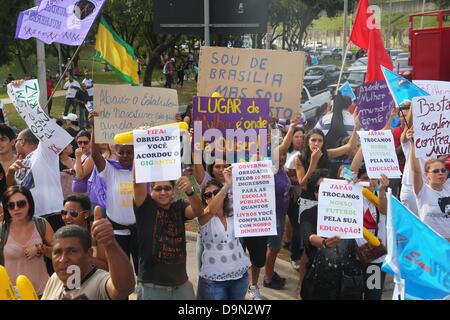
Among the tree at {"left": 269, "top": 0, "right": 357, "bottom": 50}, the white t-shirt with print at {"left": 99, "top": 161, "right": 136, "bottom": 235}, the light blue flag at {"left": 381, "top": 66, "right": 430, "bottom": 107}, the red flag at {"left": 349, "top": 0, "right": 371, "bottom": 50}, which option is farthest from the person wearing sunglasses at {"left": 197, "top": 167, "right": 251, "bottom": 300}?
the tree at {"left": 269, "top": 0, "right": 357, "bottom": 50}

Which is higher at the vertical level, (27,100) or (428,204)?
(27,100)

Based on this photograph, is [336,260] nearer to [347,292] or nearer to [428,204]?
[347,292]

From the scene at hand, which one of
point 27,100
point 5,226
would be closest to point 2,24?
point 27,100

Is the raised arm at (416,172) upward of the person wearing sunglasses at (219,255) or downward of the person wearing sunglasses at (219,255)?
upward

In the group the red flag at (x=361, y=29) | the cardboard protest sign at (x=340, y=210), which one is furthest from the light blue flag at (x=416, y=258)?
the red flag at (x=361, y=29)

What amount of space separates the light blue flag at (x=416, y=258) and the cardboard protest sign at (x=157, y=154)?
1.51m

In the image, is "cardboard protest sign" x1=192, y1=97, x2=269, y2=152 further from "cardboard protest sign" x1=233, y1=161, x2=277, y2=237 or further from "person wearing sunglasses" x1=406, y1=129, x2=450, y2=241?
"person wearing sunglasses" x1=406, y1=129, x2=450, y2=241

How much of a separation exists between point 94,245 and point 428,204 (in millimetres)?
2896

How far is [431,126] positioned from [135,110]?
2.63 m

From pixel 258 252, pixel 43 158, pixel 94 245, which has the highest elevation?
pixel 43 158

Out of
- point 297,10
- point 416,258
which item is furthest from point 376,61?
point 297,10

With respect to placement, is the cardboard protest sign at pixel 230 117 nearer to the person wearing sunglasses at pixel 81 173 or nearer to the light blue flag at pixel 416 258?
the person wearing sunglasses at pixel 81 173

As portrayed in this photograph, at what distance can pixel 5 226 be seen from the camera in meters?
4.33

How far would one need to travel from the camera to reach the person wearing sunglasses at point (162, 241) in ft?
14.0
